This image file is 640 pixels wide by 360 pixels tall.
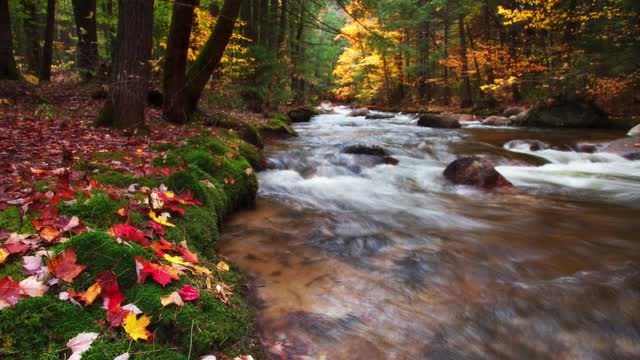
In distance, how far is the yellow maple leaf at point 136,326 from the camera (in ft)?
5.72

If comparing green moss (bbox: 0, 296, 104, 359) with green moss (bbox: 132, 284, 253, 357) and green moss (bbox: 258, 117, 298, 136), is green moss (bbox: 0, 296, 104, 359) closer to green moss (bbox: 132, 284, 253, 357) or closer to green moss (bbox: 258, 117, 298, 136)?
green moss (bbox: 132, 284, 253, 357)

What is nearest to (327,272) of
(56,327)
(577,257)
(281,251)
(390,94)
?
(281,251)

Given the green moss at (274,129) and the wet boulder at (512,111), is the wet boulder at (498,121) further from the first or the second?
the green moss at (274,129)

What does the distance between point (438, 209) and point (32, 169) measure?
5.38 meters

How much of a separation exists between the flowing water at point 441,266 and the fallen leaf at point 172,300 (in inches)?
31.7

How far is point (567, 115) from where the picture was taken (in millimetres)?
15469

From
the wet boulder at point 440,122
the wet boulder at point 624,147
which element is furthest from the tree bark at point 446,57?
the wet boulder at point 624,147

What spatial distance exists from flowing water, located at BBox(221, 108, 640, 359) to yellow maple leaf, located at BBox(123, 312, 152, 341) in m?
0.96

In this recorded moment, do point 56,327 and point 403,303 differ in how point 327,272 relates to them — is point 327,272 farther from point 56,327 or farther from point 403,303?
point 56,327

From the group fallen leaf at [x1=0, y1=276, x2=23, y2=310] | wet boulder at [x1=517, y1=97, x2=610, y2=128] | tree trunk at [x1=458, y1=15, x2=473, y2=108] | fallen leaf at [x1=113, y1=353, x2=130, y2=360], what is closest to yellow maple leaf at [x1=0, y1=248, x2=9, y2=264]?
fallen leaf at [x1=0, y1=276, x2=23, y2=310]

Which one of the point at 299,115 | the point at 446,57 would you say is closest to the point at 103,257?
the point at 299,115

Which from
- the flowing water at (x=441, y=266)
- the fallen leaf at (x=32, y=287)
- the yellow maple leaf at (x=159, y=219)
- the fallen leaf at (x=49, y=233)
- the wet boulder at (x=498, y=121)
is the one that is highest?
the wet boulder at (x=498, y=121)

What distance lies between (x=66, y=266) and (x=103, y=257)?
17cm

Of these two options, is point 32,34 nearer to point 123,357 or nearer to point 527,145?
point 527,145
